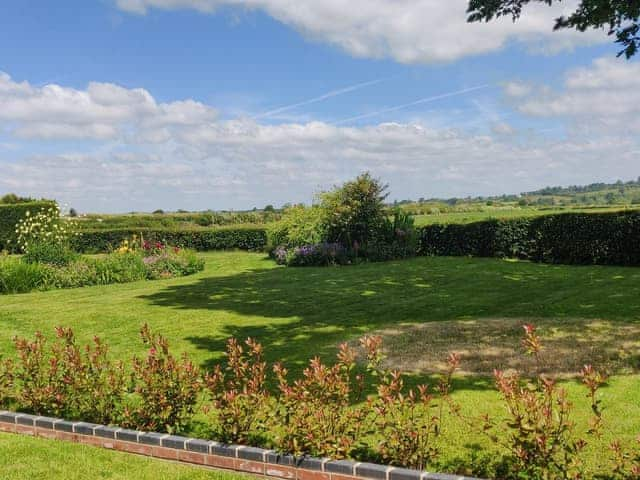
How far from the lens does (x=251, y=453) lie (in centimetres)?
459

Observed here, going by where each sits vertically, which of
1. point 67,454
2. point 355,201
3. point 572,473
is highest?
point 355,201

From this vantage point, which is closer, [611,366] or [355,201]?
[611,366]

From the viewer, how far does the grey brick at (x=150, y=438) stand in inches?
197

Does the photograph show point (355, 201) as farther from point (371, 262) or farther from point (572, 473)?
point (572, 473)

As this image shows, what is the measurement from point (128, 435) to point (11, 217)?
2975 cm

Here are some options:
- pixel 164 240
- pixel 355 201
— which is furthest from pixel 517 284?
pixel 164 240

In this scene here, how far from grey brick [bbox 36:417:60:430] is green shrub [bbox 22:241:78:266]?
13.4 m

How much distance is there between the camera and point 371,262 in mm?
20438

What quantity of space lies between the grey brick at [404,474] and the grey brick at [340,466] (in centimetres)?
30

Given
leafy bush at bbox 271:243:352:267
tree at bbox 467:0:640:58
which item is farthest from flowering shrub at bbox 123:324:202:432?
leafy bush at bbox 271:243:352:267

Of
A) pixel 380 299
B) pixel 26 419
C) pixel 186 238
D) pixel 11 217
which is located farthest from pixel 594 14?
pixel 11 217

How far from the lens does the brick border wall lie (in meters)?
4.16

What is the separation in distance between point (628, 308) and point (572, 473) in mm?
7608

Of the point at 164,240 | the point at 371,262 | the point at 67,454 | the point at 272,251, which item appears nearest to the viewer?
the point at 67,454
